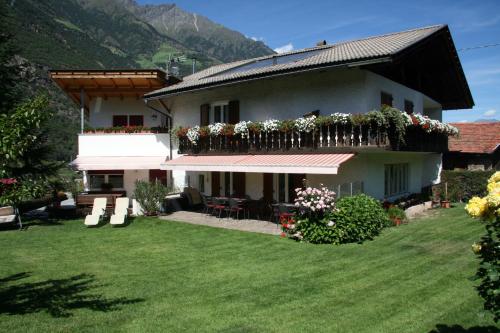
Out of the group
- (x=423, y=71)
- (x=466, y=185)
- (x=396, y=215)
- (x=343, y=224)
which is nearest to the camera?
(x=343, y=224)

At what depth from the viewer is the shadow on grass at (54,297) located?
314 inches

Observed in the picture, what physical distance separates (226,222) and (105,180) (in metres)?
9.81

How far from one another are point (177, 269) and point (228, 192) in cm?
1078

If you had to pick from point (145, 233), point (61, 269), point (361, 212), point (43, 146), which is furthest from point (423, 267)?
point (43, 146)

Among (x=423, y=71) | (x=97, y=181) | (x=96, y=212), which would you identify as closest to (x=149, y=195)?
(x=96, y=212)

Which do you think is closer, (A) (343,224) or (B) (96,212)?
(A) (343,224)

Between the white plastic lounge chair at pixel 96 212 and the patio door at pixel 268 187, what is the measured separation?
7378 mm

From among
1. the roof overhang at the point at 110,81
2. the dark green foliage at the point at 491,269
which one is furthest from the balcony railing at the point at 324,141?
the dark green foliage at the point at 491,269

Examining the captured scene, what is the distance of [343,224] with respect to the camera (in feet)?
44.7

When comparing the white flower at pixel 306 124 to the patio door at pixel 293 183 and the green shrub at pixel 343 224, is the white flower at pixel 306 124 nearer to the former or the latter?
the patio door at pixel 293 183

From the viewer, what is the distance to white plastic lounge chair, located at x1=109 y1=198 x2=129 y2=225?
17.9 meters

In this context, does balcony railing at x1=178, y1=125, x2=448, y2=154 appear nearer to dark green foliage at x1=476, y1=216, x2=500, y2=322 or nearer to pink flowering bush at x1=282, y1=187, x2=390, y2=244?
pink flowering bush at x1=282, y1=187, x2=390, y2=244

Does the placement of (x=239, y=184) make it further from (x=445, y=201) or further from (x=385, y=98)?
(x=445, y=201)

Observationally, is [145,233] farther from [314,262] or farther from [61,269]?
[314,262]
